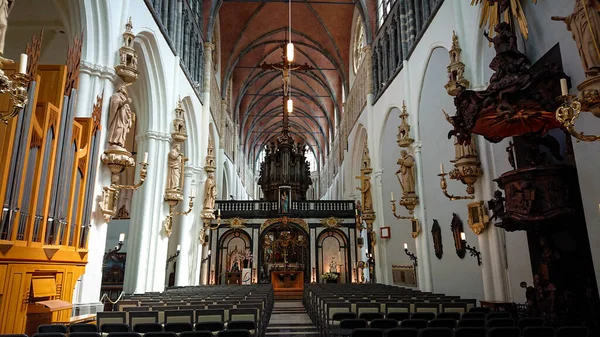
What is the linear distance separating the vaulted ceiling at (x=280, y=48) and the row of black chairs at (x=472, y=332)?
17909mm

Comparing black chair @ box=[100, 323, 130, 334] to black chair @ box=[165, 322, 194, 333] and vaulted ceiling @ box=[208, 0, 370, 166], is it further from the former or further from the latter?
vaulted ceiling @ box=[208, 0, 370, 166]

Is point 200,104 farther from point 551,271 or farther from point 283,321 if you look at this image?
point 551,271

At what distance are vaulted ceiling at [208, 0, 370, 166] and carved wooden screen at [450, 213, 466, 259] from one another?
13.2m

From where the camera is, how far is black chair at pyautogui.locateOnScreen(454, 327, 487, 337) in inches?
161

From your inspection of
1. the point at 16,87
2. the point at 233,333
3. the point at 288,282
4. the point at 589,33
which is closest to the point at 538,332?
the point at 233,333

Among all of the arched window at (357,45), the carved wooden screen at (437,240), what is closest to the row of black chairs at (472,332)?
the carved wooden screen at (437,240)

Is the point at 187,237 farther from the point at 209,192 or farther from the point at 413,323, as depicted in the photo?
the point at 413,323

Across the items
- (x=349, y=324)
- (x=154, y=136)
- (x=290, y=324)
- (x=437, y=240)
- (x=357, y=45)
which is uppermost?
(x=357, y=45)

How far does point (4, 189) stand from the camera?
17.3 ft

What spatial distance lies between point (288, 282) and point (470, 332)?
17.3 metres

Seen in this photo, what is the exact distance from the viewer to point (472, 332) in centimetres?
412

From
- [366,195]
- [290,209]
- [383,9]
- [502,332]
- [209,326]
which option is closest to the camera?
[502,332]

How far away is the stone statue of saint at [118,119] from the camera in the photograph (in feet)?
28.3

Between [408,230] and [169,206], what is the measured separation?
340 inches
